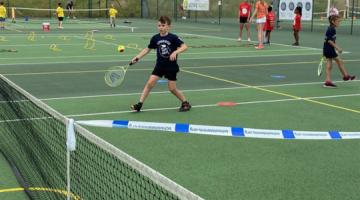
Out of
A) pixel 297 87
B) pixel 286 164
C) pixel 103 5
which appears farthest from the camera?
pixel 103 5

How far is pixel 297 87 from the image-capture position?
1338 cm

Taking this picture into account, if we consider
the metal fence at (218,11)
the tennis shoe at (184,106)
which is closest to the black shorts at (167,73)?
the tennis shoe at (184,106)

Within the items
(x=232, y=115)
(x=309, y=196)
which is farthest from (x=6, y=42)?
(x=309, y=196)

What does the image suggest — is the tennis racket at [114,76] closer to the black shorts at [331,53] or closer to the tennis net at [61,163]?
the tennis net at [61,163]

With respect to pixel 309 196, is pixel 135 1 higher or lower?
higher

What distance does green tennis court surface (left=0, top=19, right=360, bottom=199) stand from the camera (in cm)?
630

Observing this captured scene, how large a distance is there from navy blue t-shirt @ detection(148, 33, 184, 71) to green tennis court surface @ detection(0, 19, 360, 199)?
94 cm

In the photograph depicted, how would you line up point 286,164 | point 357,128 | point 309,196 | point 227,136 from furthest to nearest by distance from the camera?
point 357,128 < point 227,136 < point 286,164 < point 309,196

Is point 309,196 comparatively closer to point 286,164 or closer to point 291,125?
point 286,164

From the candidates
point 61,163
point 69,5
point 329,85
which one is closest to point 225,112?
point 329,85

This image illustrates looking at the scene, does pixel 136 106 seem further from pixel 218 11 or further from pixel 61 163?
pixel 218 11

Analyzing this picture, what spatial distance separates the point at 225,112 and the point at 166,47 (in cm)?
175

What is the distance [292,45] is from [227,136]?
58.1ft

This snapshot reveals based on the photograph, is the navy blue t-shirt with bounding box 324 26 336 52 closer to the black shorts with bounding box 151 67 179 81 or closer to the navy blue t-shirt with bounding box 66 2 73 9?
the black shorts with bounding box 151 67 179 81
